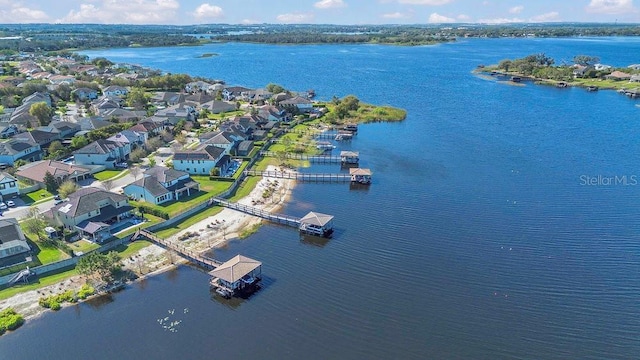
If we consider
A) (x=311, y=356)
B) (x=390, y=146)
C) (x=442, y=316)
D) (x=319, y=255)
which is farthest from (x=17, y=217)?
(x=390, y=146)

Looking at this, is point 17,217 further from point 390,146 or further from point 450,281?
point 390,146

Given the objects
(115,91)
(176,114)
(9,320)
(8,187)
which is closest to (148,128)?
(176,114)

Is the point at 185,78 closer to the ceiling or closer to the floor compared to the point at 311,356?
closer to the ceiling

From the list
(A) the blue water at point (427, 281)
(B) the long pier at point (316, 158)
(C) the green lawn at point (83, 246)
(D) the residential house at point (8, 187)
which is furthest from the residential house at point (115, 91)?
(C) the green lawn at point (83, 246)

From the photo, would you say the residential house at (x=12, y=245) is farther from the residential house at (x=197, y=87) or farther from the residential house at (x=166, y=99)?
the residential house at (x=197, y=87)

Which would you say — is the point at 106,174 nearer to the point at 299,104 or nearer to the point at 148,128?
the point at 148,128

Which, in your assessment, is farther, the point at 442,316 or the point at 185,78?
the point at 185,78
